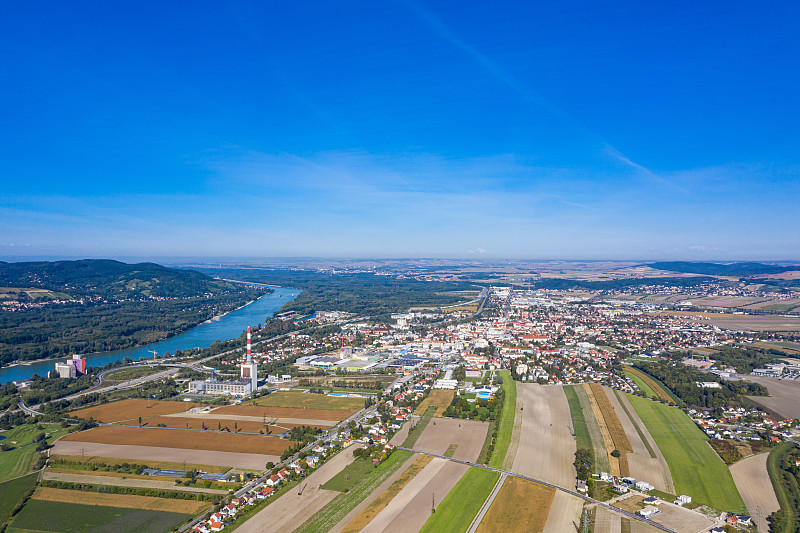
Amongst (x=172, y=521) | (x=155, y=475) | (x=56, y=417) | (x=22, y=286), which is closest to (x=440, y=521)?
(x=172, y=521)

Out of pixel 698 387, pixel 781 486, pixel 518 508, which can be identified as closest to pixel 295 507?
pixel 518 508

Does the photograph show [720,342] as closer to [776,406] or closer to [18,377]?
[776,406]

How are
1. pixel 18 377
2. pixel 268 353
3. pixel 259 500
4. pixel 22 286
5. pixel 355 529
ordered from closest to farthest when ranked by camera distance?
1. pixel 355 529
2. pixel 259 500
3. pixel 18 377
4. pixel 268 353
5. pixel 22 286

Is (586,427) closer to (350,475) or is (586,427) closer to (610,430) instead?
(610,430)

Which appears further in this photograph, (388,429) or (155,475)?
(388,429)

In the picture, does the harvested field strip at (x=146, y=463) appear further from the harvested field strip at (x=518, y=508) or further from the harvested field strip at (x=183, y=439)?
the harvested field strip at (x=518, y=508)

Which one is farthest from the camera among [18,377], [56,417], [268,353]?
[268,353]

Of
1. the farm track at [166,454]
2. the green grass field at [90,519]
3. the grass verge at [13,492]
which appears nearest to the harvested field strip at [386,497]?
the farm track at [166,454]
